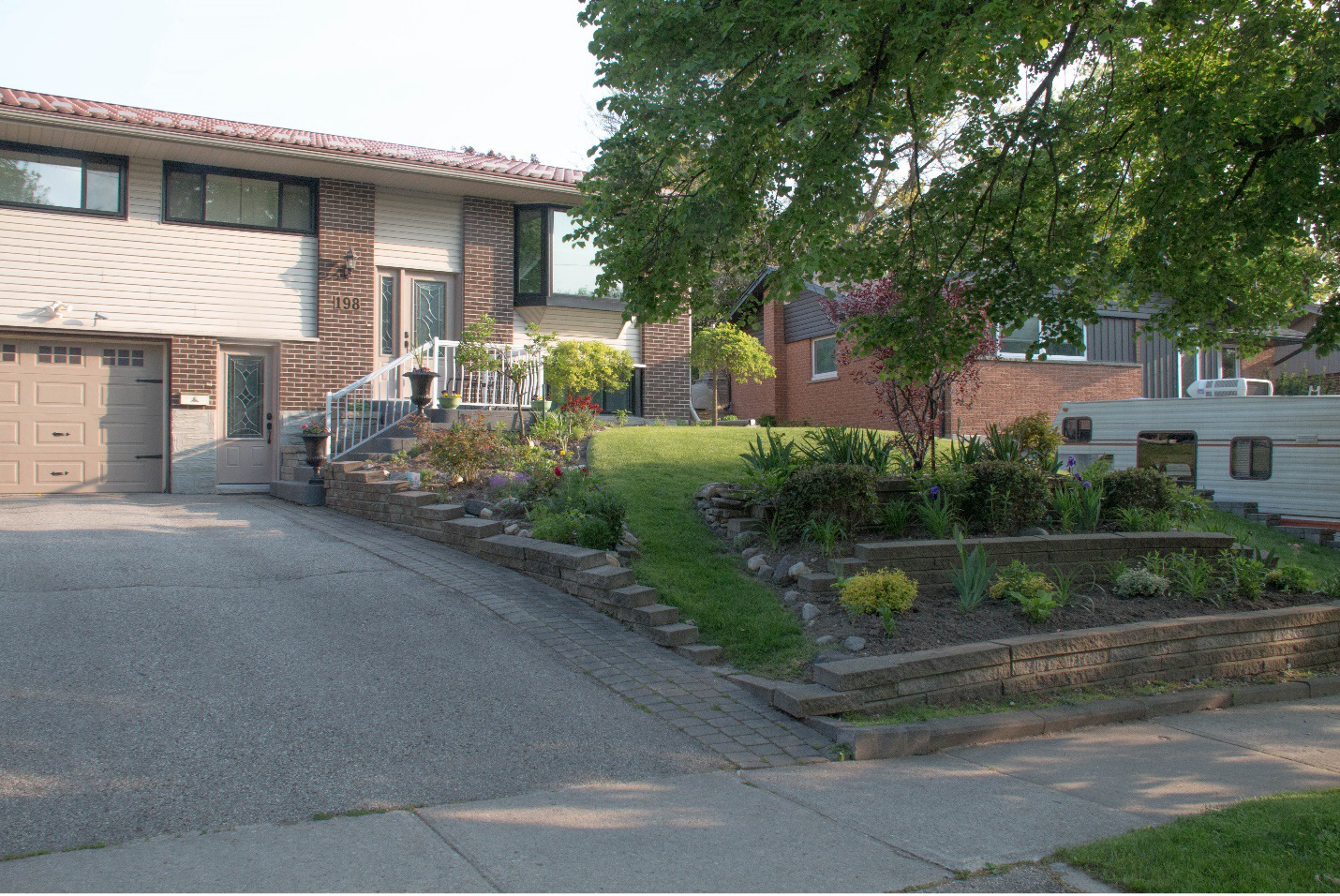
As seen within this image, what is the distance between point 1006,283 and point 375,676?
622 cm

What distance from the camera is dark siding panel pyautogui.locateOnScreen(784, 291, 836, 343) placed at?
23188 mm

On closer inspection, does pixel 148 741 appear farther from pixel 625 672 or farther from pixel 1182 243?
pixel 1182 243

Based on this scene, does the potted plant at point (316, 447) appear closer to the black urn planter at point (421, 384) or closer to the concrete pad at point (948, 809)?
the black urn planter at point (421, 384)

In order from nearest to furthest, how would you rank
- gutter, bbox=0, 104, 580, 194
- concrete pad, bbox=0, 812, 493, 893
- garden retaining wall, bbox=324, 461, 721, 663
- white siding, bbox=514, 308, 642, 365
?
1. concrete pad, bbox=0, 812, 493, 893
2. garden retaining wall, bbox=324, 461, 721, 663
3. gutter, bbox=0, 104, 580, 194
4. white siding, bbox=514, 308, 642, 365

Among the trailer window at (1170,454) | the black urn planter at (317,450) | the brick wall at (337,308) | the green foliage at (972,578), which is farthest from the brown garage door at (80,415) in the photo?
the trailer window at (1170,454)

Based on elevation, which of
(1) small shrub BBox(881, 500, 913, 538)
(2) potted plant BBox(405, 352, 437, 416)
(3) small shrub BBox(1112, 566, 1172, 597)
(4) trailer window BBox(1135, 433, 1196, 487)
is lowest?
(3) small shrub BBox(1112, 566, 1172, 597)

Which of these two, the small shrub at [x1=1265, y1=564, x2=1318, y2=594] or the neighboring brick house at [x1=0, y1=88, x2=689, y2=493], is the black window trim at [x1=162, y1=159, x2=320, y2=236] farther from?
the small shrub at [x1=1265, y1=564, x2=1318, y2=594]

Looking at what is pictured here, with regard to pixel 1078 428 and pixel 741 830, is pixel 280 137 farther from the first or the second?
pixel 741 830

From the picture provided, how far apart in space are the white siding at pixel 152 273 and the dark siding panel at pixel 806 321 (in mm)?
12169

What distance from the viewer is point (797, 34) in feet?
22.5

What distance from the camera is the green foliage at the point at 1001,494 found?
8.57 m

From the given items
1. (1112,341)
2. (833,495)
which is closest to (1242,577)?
(833,495)

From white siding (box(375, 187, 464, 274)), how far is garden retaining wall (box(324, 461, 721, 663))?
5379 millimetres

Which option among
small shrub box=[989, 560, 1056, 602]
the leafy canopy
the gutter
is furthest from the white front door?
small shrub box=[989, 560, 1056, 602]
